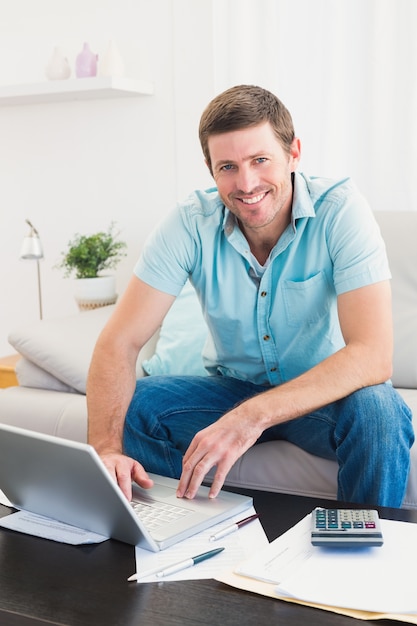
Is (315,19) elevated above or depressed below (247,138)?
above

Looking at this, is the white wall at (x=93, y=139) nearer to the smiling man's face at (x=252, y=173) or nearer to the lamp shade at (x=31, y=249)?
the lamp shade at (x=31, y=249)

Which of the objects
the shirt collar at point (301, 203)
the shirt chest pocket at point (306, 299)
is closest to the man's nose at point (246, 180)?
the shirt collar at point (301, 203)

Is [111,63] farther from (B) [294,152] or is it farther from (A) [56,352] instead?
(B) [294,152]

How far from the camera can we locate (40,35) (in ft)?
10.8

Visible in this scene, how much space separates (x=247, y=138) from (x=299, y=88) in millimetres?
1141

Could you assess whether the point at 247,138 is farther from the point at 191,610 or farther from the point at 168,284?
the point at 191,610

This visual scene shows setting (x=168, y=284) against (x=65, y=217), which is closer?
(x=168, y=284)

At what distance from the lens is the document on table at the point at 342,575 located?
3.23ft

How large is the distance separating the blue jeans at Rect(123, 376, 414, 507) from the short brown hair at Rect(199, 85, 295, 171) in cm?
55

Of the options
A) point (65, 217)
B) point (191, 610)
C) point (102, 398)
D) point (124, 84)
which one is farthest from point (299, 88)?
point (191, 610)

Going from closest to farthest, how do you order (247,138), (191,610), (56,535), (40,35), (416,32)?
(191,610), (56,535), (247,138), (416,32), (40,35)

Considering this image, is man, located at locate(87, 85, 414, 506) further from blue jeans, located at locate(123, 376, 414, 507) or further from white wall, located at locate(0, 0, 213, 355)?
white wall, located at locate(0, 0, 213, 355)

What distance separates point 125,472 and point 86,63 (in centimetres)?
203

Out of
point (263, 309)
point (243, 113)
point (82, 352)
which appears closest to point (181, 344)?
point (82, 352)
